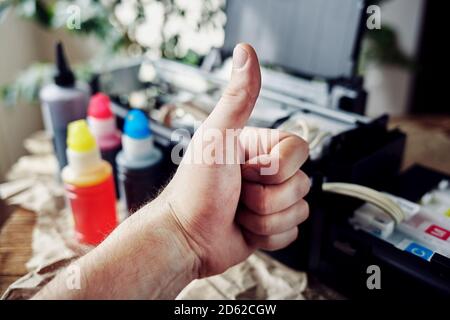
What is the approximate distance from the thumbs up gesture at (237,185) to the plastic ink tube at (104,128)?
25 centimetres

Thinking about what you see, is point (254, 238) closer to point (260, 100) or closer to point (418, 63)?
point (260, 100)

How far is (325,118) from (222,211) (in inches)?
10.9

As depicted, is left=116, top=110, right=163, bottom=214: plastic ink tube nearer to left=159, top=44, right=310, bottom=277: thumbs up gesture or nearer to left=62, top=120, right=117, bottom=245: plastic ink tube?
left=62, top=120, right=117, bottom=245: plastic ink tube

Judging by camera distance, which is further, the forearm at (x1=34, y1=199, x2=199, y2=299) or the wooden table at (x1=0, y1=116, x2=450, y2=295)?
the wooden table at (x1=0, y1=116, x2=450, y2=295)

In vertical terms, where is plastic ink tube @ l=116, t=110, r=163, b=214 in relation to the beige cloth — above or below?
above

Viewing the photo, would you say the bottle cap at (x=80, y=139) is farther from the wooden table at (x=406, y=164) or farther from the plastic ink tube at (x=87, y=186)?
the wooden table at (x=406, y=164)

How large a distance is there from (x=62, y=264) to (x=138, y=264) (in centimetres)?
16

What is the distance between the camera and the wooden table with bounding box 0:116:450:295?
2.09 ft

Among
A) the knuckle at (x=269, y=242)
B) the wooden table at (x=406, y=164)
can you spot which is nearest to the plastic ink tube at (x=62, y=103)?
the wooden table at (x=406, y=164)

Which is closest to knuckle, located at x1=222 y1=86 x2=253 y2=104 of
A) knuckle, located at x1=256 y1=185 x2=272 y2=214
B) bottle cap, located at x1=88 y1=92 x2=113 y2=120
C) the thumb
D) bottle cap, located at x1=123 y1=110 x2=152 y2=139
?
the thumb

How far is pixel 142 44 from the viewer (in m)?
1.13

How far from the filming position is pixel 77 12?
1034mm

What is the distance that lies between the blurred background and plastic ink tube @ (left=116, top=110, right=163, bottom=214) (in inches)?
12.9

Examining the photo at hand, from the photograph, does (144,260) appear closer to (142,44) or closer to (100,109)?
(100,109)
